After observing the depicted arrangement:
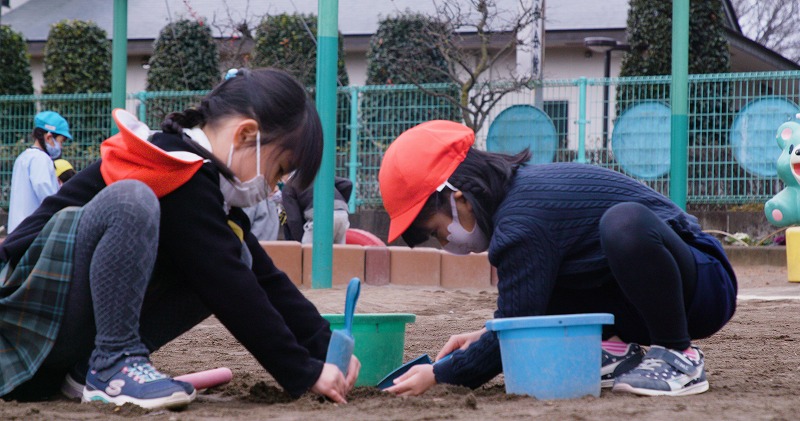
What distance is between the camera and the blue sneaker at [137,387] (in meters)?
2.46

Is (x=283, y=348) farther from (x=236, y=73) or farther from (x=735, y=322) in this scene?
(x=735, y=322)

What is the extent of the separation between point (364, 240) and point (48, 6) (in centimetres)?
1422

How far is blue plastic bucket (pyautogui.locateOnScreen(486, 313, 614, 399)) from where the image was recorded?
2.51 m

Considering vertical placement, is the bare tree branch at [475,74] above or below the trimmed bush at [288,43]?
below

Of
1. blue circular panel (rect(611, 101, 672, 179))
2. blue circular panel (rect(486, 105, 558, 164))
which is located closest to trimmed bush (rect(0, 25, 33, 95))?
blue circular panel (rect(486, 105, 558, 164))

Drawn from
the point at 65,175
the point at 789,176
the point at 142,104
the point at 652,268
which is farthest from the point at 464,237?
the point at 142,104

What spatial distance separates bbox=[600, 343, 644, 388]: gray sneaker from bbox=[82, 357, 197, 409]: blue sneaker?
48.2 inches

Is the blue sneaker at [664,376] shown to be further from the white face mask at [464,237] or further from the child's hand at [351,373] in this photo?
the child's hand at [351,373]

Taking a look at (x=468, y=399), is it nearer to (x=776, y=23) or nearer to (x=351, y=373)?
(x=351, y=373)

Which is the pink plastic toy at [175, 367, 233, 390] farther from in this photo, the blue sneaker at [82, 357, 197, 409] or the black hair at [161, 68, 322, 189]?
the black hair at [161, 68, 322, 189]

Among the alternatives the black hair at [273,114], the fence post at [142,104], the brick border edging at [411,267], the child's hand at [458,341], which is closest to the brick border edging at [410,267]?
the brick border edging at [411,267]

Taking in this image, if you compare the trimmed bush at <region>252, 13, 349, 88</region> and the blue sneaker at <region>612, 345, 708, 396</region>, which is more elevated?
the trimmed bush at <region>252, 13, 349, 88</region>

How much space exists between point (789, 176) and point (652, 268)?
5.83m

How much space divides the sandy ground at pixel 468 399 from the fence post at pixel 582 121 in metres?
4.83
